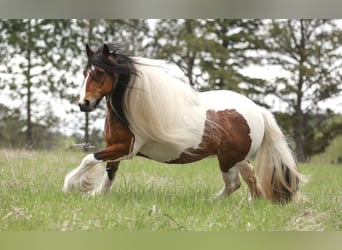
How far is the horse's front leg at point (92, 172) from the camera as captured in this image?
89.0 inches

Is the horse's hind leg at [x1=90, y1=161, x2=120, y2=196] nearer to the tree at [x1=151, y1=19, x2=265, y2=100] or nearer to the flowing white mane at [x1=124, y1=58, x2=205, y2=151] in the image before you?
the flowing white mane at [x1=124, y1=58, x2=205, y2=151]

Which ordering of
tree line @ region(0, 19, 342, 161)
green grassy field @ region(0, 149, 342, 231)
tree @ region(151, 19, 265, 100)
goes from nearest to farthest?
green grassy field @ region(0, 149, 342, 231) → tree line @ region(0, 19, 342, 161) → tree @ region(151, 19, 265, 100)

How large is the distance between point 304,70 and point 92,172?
1266mm

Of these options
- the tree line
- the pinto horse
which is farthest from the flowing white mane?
the tree line

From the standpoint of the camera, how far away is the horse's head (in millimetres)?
2178

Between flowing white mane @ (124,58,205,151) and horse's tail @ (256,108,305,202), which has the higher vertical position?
flowing white mane @ (124,58,205,151)

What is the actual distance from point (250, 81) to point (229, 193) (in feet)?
2.14

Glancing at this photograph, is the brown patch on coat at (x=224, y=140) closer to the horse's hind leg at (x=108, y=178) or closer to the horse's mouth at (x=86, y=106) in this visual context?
the horse's hind leg at (x=108, y=178)

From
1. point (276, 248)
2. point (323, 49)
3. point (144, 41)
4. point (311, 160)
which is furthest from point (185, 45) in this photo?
point (276, 248)

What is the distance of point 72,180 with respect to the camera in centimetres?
230

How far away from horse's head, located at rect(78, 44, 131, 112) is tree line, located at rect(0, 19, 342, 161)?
0.42m

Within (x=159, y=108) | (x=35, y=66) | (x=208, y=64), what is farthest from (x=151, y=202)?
(x=35, y=66)

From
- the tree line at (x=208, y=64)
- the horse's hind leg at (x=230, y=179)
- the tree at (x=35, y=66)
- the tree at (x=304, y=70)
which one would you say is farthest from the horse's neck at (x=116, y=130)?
the tree at (x=304, y=70)

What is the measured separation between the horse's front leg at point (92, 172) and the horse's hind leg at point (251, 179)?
23.4 inches
